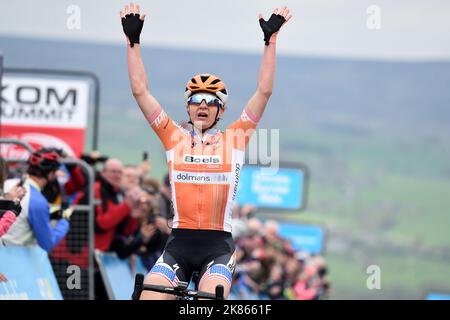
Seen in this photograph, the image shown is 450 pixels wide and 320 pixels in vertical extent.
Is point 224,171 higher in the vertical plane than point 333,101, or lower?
lower

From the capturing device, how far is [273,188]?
68.5ft

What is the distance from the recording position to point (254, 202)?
69.8 ft

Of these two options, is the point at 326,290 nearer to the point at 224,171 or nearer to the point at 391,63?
the point at 224,171

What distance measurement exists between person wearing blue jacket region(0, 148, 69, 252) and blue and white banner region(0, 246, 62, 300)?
12cm

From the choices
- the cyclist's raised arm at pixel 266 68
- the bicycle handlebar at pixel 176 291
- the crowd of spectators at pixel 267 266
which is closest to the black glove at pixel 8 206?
the bicycle handlebar at pixel 176 291

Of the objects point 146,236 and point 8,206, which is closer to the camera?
point 8,206

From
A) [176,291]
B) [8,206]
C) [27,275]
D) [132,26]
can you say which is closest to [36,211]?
[27,275]

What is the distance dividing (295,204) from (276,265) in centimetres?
193

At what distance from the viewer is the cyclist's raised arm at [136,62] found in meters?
10.3

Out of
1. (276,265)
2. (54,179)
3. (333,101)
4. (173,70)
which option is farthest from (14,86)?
(333,101)

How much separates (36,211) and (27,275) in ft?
2.40

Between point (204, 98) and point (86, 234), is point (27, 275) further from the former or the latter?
point (204, 98)

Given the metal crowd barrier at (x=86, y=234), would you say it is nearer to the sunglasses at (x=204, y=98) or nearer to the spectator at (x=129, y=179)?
the spectator at (x=129, y=179)

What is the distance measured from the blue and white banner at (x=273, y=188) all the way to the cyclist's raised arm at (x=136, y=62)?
34.0 feet
